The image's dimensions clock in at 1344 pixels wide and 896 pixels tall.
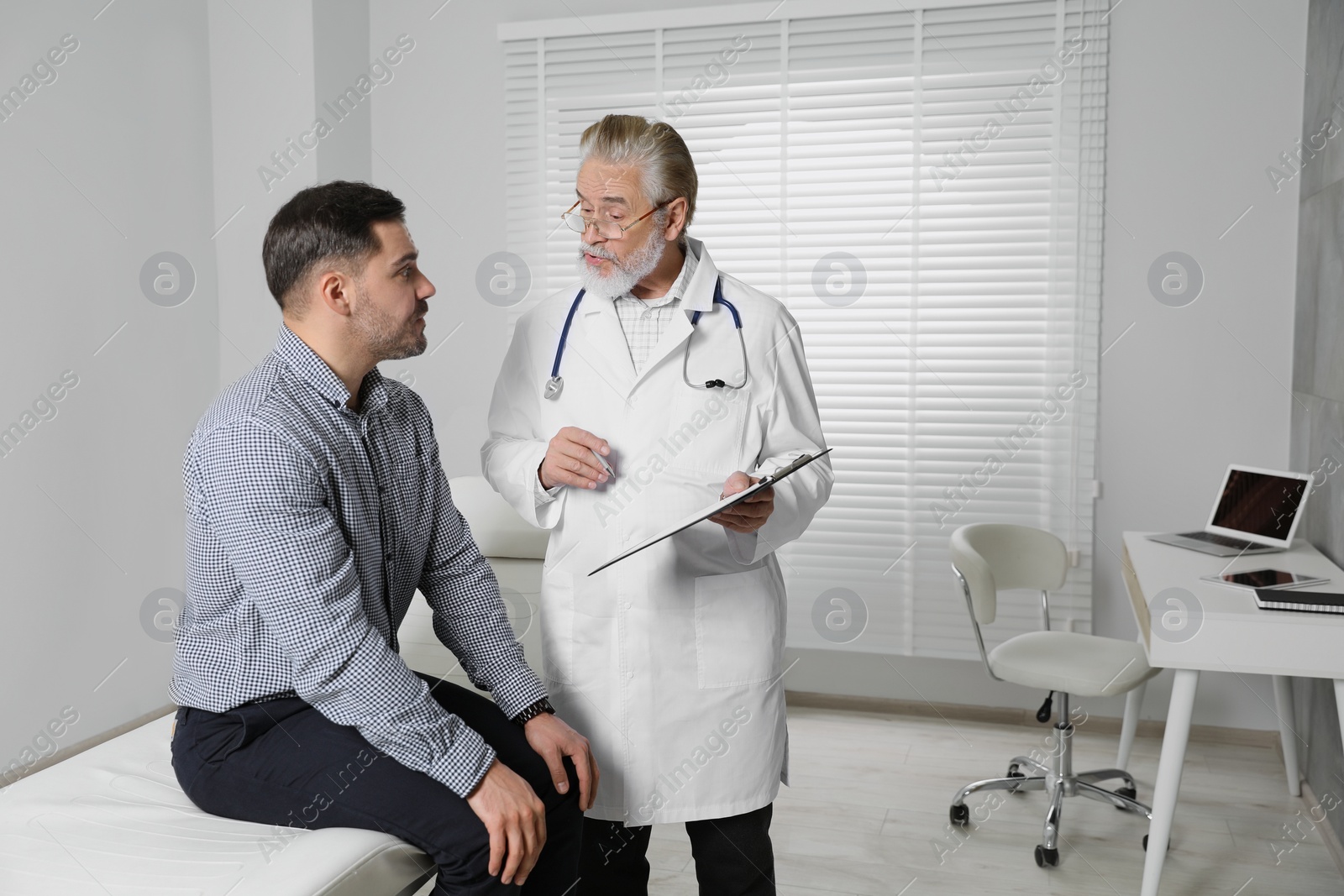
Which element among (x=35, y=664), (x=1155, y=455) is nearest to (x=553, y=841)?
(x=35, y=664)

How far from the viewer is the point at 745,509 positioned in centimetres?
163

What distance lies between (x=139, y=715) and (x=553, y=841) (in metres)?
2.51

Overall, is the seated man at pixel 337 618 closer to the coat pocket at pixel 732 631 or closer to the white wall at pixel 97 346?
the coat pocket at pixel 732 631

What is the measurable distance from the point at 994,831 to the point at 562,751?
1.66 meters

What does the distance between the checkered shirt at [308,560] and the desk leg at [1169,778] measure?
1488mm

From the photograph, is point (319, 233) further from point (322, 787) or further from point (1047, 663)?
point (1047, 663)

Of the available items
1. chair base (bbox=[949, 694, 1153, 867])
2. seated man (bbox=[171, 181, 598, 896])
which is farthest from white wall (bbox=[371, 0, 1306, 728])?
seated man (bbox=[171, 181, 598, 896])

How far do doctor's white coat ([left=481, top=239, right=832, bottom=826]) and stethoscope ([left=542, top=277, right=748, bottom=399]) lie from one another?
11 millimetres

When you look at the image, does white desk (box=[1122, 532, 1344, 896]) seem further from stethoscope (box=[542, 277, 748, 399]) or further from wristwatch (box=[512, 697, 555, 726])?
wristwatch (box=[512, 697, 555, 726])

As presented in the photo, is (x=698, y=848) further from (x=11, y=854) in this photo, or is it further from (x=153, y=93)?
(x=153, y=93)

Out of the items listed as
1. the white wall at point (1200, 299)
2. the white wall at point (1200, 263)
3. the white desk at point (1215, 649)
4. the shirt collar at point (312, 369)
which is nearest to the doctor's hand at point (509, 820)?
the shirt collar at point (312, 369)

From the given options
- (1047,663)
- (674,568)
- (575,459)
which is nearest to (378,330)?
(575,459)

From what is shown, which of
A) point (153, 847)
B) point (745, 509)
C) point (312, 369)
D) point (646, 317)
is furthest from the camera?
point (646, 317)

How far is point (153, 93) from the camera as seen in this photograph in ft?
11.2
